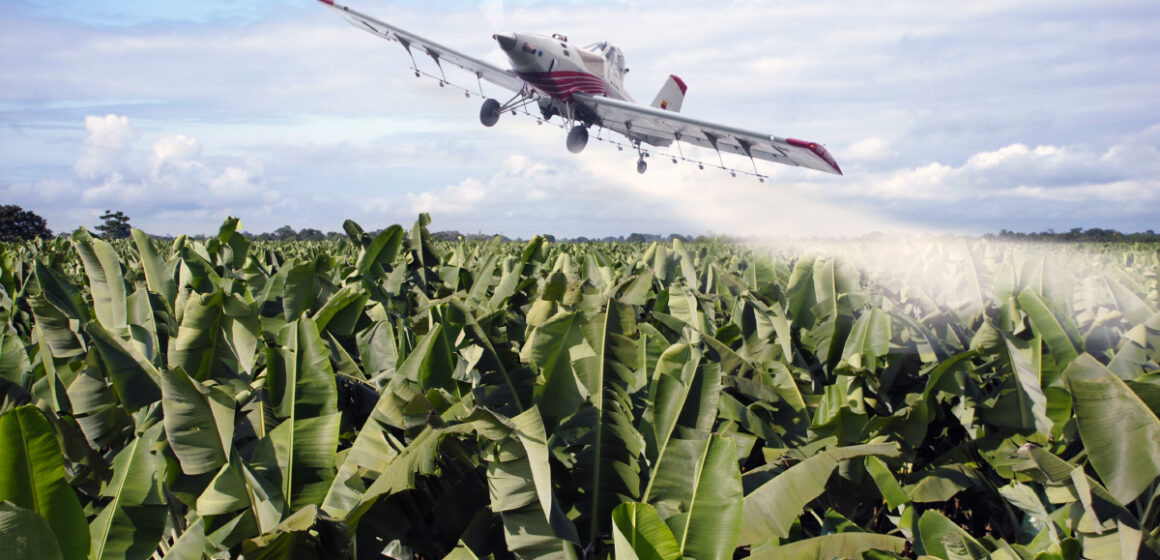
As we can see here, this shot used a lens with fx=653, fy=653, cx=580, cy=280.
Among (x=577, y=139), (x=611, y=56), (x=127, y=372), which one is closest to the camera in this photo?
(x=127, y=372)

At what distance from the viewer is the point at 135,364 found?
1.60m

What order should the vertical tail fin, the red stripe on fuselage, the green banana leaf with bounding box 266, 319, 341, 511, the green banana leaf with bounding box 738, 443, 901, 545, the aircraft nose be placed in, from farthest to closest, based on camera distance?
the vertical tail fin → the red stripe on fuselage → the aircraft nose → the green banana leaf with bounding box 266, 319, 341, 511 → the green banana leaf with bounding box 738, 443, 901, 545

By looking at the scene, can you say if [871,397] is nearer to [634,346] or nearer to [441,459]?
[634,346]

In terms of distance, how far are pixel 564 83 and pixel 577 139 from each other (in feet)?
14.6

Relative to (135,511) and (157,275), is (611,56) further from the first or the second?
(135,511)

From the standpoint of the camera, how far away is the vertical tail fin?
41844 millimetres

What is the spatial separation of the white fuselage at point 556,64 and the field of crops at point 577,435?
973 inches

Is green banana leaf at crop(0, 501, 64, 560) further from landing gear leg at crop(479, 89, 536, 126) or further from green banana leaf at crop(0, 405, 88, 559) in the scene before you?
landing gear leg at crop(479, 89, 536, 126)

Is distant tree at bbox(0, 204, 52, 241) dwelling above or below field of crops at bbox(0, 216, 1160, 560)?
above

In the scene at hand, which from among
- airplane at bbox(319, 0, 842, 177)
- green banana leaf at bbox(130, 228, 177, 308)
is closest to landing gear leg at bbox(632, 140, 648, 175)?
airplane at bbox(319, 0, 842, 177)

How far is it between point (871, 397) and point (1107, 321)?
0.88 meters

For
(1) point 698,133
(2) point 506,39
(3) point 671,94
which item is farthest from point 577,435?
(3) point 671,94

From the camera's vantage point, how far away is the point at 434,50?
2859 cm

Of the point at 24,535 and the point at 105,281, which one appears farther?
the point at 105,281
